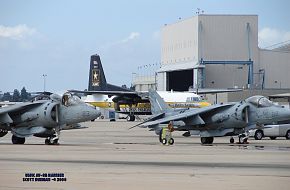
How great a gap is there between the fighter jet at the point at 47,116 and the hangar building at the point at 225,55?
69.7 metres

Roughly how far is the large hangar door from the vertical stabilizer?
526 inches

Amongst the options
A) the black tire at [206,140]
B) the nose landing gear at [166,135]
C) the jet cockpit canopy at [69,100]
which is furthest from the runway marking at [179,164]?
the black tire at [206,140]

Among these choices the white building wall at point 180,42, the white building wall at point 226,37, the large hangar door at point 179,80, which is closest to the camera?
the white building wall at point 226,37

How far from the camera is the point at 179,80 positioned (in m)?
117

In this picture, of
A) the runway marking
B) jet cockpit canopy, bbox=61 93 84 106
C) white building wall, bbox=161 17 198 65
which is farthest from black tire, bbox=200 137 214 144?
white building wall, bbox=161 17 198 65

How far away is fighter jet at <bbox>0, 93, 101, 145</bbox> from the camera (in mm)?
30875

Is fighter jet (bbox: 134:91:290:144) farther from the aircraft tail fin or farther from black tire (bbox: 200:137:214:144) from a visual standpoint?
the aircraft tail fin

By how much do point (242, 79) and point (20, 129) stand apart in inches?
2978

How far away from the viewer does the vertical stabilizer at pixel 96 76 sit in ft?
340

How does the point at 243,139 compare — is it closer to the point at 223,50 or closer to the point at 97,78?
the point at 223,50

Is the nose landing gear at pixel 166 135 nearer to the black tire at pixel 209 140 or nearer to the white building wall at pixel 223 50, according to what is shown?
the black tire at pixel 209 140

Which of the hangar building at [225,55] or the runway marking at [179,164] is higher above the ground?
the hangar building at [225,55]

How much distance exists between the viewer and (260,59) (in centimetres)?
10438

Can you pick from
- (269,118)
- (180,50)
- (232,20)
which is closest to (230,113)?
(269,118)
